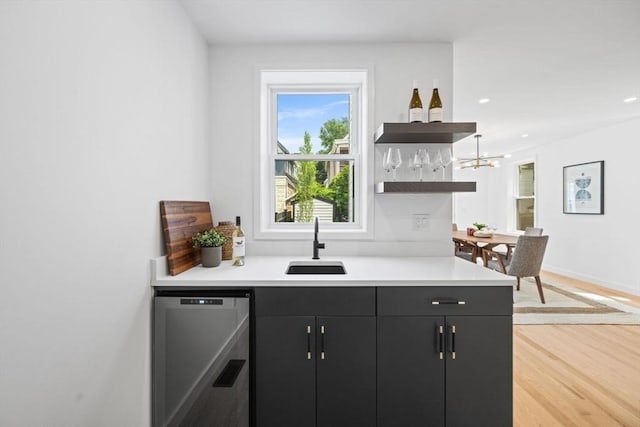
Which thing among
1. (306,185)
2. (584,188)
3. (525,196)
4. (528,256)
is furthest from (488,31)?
(525,196)

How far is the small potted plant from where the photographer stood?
6.30ft

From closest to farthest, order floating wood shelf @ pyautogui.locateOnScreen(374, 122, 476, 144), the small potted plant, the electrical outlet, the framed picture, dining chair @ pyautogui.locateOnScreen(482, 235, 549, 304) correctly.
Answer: the small potted plant < floating wood shelf @ pyautogui.locateOnScreen(374, 122, 476, 144) < the electrical outlet < dining chair @ pyautogui.locateOnScreen(482, 235, 549, 304) < the framed picture

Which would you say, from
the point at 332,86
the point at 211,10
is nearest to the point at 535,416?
the point at 332,86

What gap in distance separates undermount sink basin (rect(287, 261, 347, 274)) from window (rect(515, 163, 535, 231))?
6400 mm

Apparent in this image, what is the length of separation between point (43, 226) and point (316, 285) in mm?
1124

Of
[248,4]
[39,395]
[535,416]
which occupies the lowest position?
[535,416]

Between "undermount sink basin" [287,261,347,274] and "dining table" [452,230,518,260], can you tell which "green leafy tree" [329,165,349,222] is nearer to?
"undermount sink basin" [287,261,347,274]

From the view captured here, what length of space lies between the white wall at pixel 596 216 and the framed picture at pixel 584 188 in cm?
9

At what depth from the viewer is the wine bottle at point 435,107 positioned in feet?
6.87

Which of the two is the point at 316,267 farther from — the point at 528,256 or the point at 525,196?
the point at 525,196

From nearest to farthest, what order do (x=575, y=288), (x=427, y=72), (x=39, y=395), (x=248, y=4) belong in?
(x=39, y=395)
(x=248, y=4)
(x=427, y=72)
(x=575, y=288)

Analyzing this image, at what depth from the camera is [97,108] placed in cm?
120

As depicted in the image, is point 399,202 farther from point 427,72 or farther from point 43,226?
point 43,226

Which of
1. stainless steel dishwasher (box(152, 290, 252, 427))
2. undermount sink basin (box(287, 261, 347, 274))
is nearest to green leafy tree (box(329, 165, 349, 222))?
undermount sink basin (box(287, 261, 347, 274))
